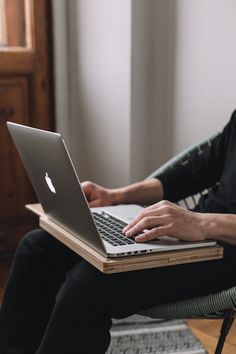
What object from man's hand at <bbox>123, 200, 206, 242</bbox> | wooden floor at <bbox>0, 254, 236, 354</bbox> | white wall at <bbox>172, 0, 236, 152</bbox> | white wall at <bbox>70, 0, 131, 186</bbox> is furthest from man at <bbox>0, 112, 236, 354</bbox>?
white wall at <bbox>70, 0, 131, 186</bbox>

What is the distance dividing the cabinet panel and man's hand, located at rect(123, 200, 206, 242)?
139 centimetres

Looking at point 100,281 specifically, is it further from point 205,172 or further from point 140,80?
point 140,80

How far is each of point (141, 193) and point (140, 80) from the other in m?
0.75

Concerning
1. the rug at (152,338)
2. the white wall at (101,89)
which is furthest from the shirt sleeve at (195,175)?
the white wall at (101,89)

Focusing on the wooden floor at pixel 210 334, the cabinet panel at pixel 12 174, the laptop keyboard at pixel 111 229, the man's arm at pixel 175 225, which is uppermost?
the man's arm at pixel 175 225

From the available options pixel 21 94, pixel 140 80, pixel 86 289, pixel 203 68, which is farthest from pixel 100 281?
pixel 21 94

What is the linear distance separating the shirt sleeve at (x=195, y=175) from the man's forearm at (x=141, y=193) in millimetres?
24

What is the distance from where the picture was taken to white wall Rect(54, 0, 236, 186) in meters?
1.92

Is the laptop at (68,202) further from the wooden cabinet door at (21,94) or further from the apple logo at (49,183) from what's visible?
the wooden cabinet door at (21,94)

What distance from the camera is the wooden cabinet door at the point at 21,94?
92.8 inches

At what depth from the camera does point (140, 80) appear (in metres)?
2.17

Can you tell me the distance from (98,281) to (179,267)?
19 centimetres

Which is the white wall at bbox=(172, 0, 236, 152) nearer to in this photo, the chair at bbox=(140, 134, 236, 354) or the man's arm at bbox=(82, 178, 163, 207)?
the man's arm at bbox=(82, 178, 163, 207)

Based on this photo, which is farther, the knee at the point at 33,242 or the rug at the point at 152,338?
the rug at the point at 152,338
